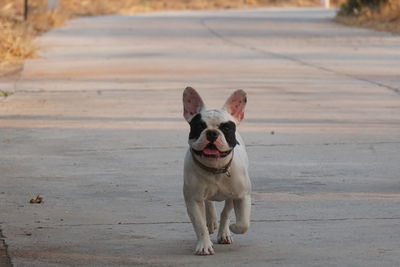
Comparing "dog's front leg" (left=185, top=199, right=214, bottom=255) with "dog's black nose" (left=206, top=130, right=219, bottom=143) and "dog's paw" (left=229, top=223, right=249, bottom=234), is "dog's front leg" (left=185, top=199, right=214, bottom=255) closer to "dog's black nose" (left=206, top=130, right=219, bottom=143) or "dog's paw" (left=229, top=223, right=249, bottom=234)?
"dog's paw" (left=229, top=223, right=249, bottom=234)

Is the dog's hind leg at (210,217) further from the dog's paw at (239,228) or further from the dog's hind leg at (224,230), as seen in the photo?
the dog's paw at (239,228)

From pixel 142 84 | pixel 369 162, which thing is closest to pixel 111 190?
pixel 369 162

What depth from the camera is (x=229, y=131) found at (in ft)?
23.9

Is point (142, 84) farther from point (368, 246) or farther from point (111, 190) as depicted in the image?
point (368, 246)

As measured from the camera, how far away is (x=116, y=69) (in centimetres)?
2281

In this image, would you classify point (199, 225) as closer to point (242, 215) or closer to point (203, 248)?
point (203, 248)

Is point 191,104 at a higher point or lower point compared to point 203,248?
higher

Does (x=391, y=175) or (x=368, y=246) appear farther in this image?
(x=391, y=175)

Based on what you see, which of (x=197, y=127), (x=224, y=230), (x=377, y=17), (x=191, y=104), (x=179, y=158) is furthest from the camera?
(x=377, y=17)

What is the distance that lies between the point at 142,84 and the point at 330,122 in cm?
587

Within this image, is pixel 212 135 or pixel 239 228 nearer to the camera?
pixel 212 135

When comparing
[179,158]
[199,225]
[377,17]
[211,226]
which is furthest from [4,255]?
[377,17]

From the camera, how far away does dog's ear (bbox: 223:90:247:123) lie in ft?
24.8

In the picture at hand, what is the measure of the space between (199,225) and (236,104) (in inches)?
29.2
